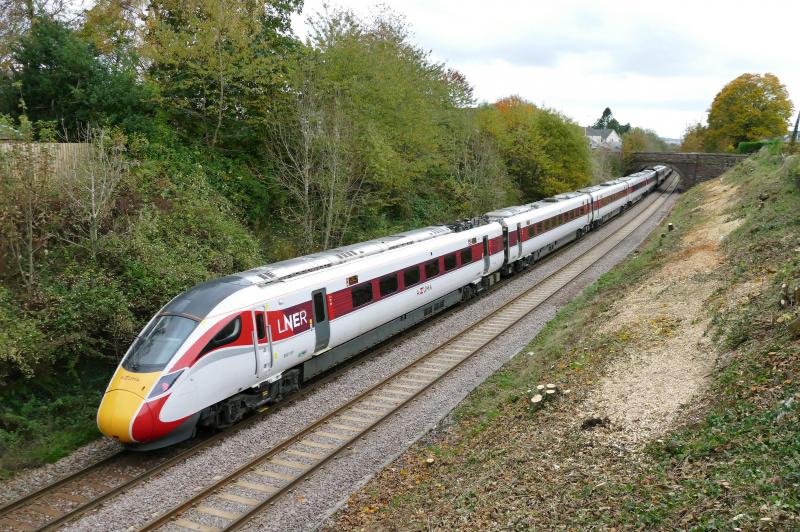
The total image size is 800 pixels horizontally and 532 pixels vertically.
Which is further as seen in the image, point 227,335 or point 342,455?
point 227,335

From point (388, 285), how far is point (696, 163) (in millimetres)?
61657

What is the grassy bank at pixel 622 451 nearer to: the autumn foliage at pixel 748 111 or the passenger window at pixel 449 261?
the passenger window at pixel 449 261

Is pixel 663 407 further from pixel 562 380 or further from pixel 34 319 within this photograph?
pixel 34 319

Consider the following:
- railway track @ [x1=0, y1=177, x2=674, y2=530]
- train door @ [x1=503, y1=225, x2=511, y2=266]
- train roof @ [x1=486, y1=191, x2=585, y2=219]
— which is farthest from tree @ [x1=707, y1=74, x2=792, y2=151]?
railway track @ [x1=0, y1=177, x2=674, y2=530]

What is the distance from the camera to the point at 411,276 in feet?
54.3

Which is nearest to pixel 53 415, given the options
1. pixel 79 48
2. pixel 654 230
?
pixel 79 48

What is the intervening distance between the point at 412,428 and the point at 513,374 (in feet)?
10.8

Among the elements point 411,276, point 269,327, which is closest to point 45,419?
point 269,327

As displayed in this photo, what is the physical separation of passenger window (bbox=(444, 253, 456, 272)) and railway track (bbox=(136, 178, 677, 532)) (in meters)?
2.11

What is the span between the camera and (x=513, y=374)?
43.8 ft

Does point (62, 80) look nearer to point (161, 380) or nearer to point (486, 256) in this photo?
point (161, 380)

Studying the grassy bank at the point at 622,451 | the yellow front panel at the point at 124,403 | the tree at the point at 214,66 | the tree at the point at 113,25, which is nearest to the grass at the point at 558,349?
the grassy bank at the point at 622,451

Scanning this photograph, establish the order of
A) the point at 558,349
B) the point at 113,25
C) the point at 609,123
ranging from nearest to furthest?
the point at 558,349 < the point at 113,25 < the point at 609,123

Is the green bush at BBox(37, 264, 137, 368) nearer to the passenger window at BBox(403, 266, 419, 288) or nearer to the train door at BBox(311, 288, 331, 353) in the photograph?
the train door at BBox(311, 288, 331, 353)
